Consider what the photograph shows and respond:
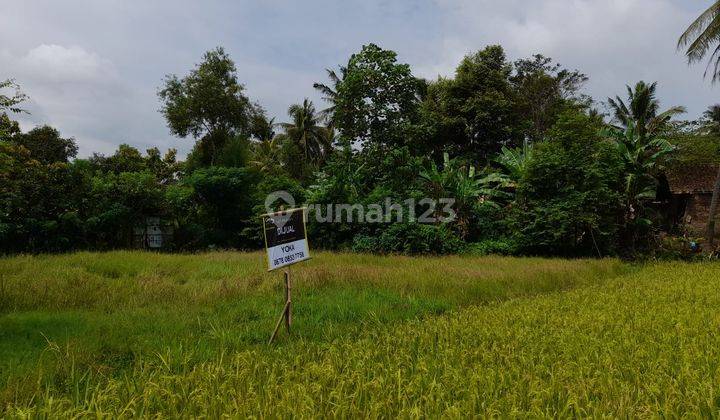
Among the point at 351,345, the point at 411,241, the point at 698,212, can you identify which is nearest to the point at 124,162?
the point at 411,241

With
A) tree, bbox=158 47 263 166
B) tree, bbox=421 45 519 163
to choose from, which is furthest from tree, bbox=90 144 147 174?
tree, bbox=421 45 519 163

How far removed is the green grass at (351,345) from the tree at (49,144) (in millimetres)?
17556

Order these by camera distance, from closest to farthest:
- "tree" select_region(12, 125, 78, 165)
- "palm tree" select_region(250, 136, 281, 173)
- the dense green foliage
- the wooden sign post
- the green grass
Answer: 1. the green grass
2. the wooden sign post
3. the dense green foliage
4. "tree" select_region(12, 125, 78, 165)
5. "palm tree" select_region(250, 136, 281, 173)

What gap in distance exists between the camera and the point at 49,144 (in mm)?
23734

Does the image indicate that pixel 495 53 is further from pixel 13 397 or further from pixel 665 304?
pixel 13 397

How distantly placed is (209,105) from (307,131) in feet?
34.0

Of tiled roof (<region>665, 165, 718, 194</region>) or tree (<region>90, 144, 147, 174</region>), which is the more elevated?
tree (<region>90, 144, 147, 174</region>)

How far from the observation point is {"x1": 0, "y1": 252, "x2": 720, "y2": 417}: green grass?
2.80 m

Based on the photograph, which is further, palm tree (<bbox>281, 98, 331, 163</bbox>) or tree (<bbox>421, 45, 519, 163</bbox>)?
palm tree (<bbox>281, 98, 331, 163</bbox>)

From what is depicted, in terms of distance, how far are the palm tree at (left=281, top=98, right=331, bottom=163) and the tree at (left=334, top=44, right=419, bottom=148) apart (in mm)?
16446

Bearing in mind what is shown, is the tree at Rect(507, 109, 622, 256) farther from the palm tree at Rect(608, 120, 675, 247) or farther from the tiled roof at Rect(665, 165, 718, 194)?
the tiled roof at Rect(665, 165, 718, 194)

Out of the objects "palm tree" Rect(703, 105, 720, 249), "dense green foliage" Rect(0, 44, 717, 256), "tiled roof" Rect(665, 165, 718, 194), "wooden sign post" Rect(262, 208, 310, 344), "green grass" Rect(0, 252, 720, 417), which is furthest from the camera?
"tiled roof" Rect(665, 165, 718, 194)

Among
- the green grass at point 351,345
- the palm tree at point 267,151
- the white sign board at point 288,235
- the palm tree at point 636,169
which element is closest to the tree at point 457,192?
the palm tree at point 636,169

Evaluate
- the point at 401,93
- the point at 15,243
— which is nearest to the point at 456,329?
the point at 401,93
